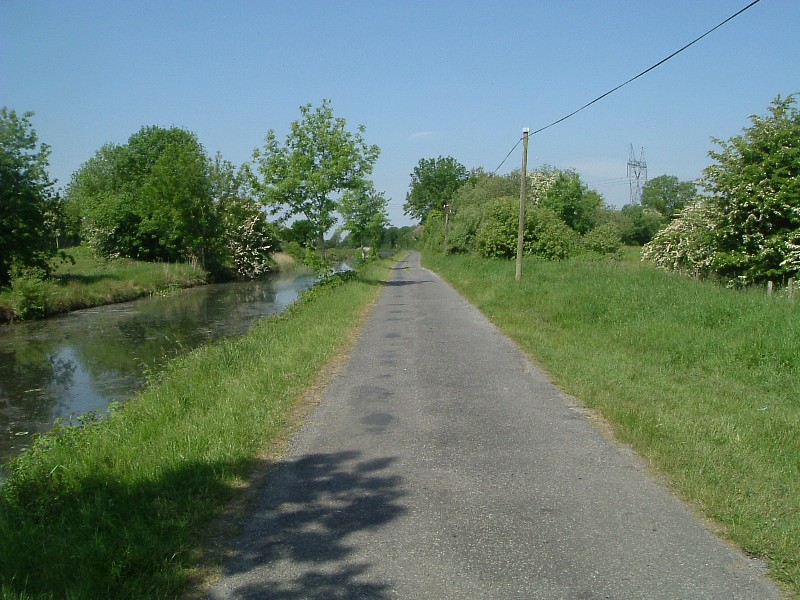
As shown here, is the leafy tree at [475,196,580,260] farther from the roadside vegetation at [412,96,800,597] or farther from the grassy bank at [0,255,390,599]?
the grassy bank at [0,255,390,599]

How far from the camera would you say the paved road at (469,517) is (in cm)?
378

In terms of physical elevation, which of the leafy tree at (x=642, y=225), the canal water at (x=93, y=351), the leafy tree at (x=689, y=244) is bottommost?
the canal water at (x=93, y=351)

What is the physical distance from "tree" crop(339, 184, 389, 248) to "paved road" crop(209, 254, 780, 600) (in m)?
23.1

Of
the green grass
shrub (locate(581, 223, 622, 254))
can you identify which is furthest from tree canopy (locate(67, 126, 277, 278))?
shrub (locate(581, 223, 622, 254))

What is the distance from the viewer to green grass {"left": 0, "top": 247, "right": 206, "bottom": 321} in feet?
83.6

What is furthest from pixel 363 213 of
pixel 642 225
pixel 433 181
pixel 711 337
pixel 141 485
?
pixel 433 181

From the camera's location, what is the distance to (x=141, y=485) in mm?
5172

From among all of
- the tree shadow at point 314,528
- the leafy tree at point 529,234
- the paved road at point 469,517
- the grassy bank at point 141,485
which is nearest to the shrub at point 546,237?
the leafy tree at point 529,234

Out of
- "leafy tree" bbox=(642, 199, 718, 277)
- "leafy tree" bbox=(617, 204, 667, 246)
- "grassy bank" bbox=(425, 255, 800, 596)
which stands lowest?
"grassy bank" bbox=(425, 255, 800, 596)

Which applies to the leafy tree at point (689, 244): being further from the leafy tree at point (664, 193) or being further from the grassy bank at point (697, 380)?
the leafy tree at point (664, 193)

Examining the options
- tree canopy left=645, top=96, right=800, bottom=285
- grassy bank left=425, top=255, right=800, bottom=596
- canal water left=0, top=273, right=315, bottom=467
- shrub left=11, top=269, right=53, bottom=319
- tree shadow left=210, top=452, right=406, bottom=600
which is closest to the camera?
tree shadow left=210, top=452, right=406, bottom=600

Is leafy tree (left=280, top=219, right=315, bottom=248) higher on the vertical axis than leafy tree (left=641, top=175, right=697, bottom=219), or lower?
lower

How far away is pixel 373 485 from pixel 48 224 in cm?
2905

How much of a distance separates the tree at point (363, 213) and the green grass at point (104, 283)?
12175 millimetres
